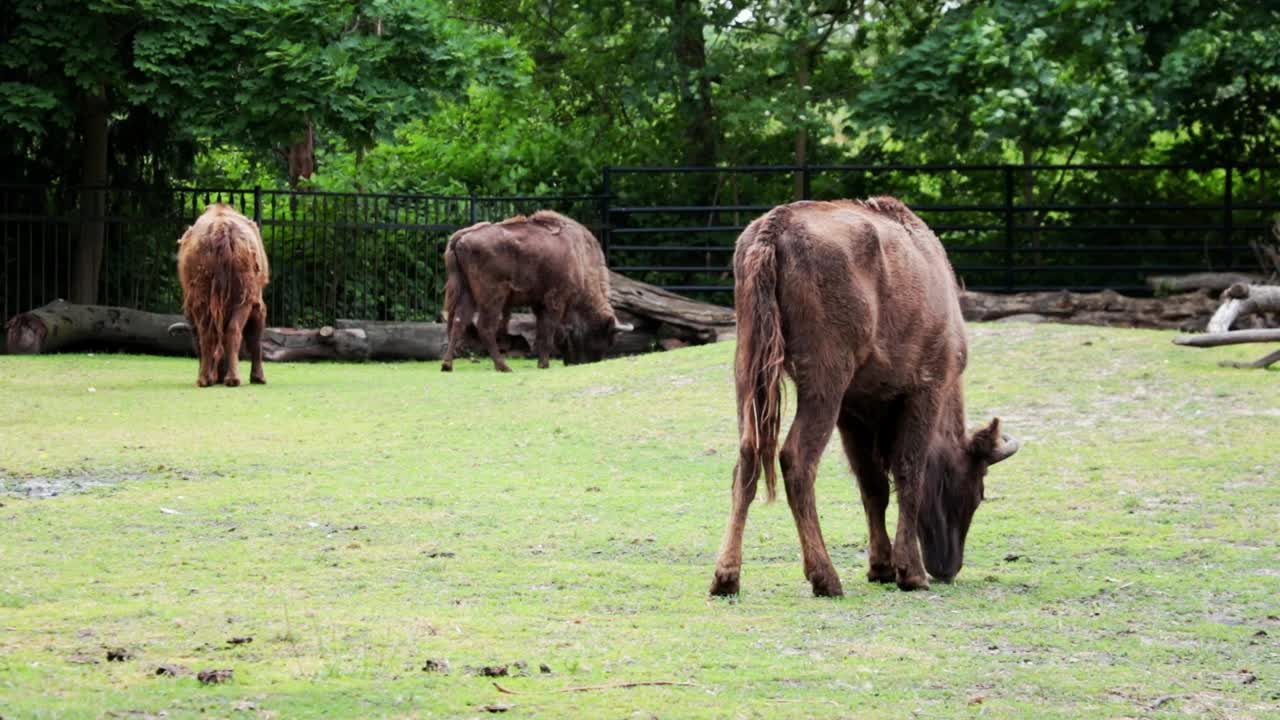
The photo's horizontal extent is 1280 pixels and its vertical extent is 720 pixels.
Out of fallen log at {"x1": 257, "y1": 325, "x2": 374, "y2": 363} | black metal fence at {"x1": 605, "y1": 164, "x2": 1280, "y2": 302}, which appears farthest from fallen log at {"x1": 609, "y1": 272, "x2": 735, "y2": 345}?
fallen log at {"x1": 257, "y1": 325, "x2": 374, "y2": 363}

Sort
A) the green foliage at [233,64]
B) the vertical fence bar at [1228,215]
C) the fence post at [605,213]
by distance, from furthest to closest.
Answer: the fence post at [605,213], the vertical fence bar at [1228,215], the green foliage at [233,64]

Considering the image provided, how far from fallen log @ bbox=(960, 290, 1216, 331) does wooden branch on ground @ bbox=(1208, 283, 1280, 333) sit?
5.35 meters

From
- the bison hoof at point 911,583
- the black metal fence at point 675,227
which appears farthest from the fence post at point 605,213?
the bison hoof at point 911,583

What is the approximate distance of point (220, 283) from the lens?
17.8m

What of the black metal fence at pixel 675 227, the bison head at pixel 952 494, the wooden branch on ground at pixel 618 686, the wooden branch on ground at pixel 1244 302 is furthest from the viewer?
the black metal fence at pixel 675 227

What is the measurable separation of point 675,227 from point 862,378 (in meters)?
20.0

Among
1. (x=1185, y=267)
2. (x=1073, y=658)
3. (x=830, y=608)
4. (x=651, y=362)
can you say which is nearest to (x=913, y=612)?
(x=830, y=608)

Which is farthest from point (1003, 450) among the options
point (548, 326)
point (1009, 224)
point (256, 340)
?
point (1009, 224)

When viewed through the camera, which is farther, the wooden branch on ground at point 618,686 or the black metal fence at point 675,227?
the black metal fence at point 675,227

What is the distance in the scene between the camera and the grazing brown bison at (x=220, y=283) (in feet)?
58.1

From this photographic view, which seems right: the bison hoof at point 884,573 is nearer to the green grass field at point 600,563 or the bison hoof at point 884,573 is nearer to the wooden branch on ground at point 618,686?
the green grass field at point 600,563

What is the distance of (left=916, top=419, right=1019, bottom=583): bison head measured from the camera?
8141 mm

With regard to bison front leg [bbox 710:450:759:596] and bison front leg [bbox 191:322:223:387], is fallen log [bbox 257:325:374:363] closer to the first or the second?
bison front leg [bbox 191:322:223:387]

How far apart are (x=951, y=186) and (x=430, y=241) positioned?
28.2 ft
